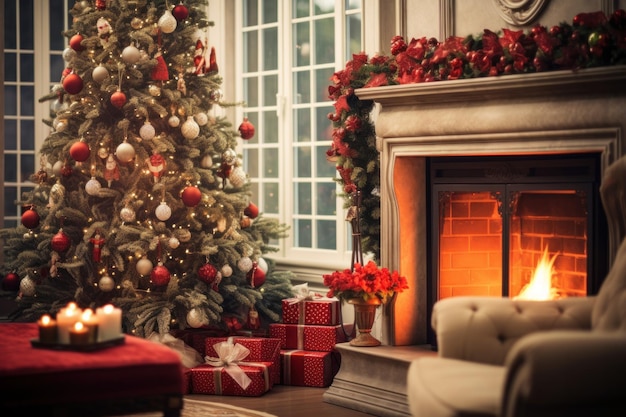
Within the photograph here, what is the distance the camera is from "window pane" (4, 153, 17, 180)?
7.34 meters

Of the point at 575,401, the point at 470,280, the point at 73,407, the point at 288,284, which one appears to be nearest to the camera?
the point at 575,401

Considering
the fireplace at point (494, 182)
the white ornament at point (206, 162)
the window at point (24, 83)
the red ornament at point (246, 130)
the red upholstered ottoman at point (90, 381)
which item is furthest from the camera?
the window at point (24, 83)

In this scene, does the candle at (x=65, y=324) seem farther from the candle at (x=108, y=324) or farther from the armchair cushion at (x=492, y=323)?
the armchair cushion at (x=492, y=323)

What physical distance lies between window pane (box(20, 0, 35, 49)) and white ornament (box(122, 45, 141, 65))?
204 centimetres

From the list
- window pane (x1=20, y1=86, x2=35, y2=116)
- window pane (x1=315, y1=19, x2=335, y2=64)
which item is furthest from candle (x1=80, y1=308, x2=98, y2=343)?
window pane (x1=20, y1=86, x2=35, y2=116)

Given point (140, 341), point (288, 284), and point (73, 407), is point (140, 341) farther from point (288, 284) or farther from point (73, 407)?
point (288, 284)

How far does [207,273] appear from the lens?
5.69 metres

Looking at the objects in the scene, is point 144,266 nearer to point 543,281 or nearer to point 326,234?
point 326,234

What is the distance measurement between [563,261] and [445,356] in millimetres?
1269

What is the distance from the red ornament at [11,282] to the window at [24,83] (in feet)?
4.54

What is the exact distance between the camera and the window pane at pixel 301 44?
664 centimetres

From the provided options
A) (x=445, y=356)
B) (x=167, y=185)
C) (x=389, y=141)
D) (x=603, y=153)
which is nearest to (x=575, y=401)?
(x=445, y=356)

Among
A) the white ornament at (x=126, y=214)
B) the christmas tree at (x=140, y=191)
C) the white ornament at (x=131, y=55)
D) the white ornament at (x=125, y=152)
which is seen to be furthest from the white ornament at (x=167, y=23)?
the white ornament at (x=126, y=214)

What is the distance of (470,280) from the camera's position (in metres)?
5.18
